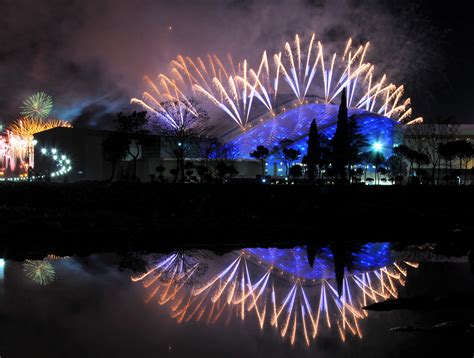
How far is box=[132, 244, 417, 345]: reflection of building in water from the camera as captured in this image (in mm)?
8594

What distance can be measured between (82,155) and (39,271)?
160ft

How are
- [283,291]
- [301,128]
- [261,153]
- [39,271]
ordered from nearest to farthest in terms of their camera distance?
[283,291] → [39,271] → [261,153] → [301,128]

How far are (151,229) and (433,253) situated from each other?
32.2 feet

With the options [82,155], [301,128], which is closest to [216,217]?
[82,155]

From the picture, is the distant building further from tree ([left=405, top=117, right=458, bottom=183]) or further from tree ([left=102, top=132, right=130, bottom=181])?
tree ([left=405, top=117, right=458, bottom=183])

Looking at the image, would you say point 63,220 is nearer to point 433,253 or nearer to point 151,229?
point 151,229

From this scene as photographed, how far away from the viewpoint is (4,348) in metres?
7.11

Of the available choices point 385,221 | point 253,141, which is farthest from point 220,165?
point 385,221

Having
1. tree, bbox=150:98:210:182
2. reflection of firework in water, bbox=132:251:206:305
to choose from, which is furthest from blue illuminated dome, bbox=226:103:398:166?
reflection of firework in water, bbox=132:251:206:305

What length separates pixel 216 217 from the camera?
826 inches

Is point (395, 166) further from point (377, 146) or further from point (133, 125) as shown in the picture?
point (133, 125)

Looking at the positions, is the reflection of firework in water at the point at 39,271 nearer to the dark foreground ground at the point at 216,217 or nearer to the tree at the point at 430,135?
the dark foreground ground at the point at 216,217

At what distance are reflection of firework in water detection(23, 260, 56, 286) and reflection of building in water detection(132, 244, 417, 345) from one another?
2.13 m

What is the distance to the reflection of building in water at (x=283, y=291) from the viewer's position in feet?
28.2
